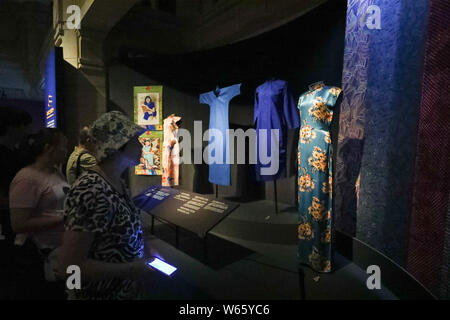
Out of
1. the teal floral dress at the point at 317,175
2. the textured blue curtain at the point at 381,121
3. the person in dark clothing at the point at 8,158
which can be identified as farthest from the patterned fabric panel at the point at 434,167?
the person in dark clothing at the point at 8,158

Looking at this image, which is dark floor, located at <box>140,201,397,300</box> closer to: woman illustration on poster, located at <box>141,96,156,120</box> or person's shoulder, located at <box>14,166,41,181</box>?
person's shoulder, located at <box>14,166,41,181</box>

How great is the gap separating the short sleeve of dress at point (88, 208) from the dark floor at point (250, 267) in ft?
1.30

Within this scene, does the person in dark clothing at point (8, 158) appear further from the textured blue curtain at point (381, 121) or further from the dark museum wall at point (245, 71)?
the dark museum wall at point (245, 71)

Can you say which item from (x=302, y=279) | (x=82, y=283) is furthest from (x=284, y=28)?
(x=82, y=283)

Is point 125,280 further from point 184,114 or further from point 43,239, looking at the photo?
point 184,114

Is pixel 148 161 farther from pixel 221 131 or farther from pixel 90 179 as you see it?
pixel 90 179

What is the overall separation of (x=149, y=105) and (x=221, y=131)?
6.14 ft

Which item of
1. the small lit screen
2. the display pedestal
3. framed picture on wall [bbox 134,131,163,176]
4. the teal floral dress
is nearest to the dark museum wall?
framed picture on wall [bbox 134,131,163,176]

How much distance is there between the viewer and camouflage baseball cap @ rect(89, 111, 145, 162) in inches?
39.2

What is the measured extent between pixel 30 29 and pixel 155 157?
19.9ft

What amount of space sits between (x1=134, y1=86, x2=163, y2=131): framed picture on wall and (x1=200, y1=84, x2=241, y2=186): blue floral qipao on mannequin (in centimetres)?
143

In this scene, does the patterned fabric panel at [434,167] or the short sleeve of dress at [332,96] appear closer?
the patterned fabric panel at [434,167]

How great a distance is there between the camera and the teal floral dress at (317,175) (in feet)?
6.84
